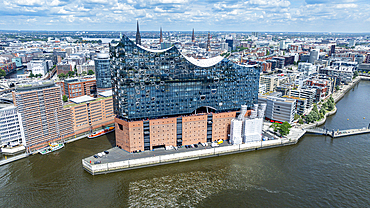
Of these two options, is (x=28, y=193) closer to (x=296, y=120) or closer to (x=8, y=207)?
(x=8, y=207)

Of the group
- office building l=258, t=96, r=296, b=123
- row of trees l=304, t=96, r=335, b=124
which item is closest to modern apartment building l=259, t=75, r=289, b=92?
row of trees l=304, t=96, r=335, b=124

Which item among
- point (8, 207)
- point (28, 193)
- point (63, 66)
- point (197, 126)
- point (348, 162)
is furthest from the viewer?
point (63, 66)

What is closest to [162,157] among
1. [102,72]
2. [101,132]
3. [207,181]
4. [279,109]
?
[207,181]

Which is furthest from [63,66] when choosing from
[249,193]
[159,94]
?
[249,193]

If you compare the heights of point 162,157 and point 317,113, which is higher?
point 317,113

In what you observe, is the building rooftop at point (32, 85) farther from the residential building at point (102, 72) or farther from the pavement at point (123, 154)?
the residential building at point (102, 72)

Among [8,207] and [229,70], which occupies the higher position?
[229,70]

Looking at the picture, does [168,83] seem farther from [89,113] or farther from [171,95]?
[89,113]
